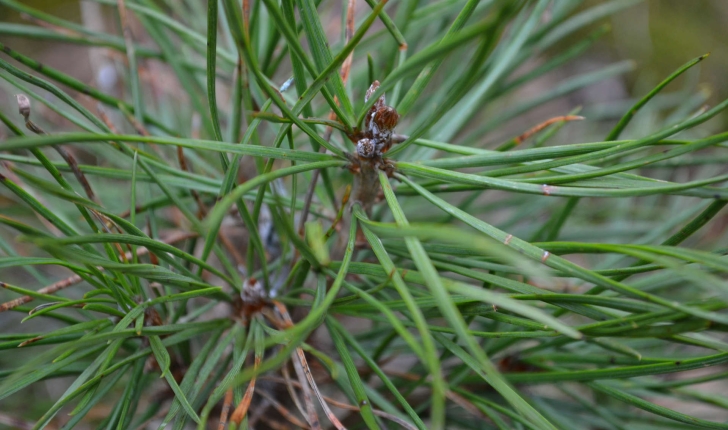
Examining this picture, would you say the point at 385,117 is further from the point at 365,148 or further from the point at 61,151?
the point at 61,151

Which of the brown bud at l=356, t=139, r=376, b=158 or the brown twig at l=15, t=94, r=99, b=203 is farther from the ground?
the brown bud at l=356, t=139, r=376, b=158

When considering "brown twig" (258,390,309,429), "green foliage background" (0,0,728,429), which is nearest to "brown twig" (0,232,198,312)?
"green foliage background" (0,0,728,429)

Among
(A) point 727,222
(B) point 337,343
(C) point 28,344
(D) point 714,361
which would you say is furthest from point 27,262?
(A) point 727,222

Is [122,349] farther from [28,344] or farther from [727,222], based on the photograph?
[727,222]

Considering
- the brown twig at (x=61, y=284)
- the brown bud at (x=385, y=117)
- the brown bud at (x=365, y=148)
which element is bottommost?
the brown twig at (x=61, y=284)

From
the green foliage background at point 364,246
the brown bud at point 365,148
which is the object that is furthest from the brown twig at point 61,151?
the brown bud at point 365,148

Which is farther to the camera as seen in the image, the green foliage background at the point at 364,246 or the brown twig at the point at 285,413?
the brown twig at the point at 285,413

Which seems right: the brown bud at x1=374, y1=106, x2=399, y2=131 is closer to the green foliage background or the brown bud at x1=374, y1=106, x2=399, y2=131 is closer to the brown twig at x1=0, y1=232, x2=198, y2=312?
the green foliage background

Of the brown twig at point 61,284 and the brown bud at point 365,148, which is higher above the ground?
the brown bud at point 365,148

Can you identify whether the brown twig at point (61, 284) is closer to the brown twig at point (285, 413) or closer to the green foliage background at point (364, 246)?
the green foliage background at point (364, 246)

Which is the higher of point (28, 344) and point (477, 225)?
point (477, 225)

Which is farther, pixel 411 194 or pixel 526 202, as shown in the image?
pixel 526 202
